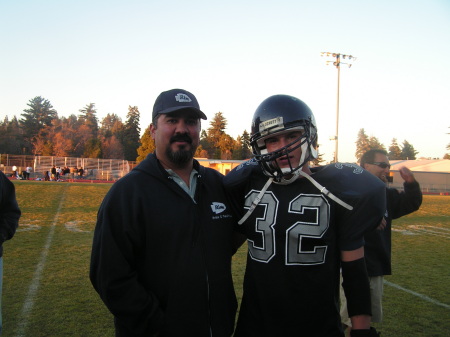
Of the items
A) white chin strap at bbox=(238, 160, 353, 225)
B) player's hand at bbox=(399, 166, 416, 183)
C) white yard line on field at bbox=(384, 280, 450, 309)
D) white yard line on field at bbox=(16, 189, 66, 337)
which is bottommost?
white yard line on field at bbox=(16, 189, 66, 337)

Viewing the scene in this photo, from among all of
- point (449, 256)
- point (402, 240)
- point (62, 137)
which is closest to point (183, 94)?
point (449, 256)

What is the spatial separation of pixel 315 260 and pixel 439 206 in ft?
70.0

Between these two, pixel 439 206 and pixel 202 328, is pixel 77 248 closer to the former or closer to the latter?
pixel 202 328

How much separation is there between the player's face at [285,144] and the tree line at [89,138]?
167ft

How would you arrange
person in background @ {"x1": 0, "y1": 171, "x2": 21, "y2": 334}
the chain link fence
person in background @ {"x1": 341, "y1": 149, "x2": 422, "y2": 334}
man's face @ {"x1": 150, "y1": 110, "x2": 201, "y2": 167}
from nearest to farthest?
man's face @ {"x1": 150, "y1": 110, "x2": 201, "y2": 167}, person in background @ {"x1": 0, "y1": 171, "x2": 21, "y2": 334}, person in background @ {"x1": 341, "y1": 149, "x2": 422, "y2": 334}, the chain link fence

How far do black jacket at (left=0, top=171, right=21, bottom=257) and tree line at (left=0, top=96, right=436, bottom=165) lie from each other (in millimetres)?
49067

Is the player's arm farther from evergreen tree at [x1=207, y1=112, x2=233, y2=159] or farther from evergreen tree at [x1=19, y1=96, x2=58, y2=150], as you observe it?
evergreen tree at [x1=19, y1=96, x2=58, y2=150]

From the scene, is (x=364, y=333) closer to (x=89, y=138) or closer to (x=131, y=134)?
(x=89, y=138)

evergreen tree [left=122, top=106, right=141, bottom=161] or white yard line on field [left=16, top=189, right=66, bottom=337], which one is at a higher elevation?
evergreen tree [left=122, top=106, right=141, bottom=161]

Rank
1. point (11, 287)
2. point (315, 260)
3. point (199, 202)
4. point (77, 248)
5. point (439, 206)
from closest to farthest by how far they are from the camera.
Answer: point (315, 260) < point (199, 202) < point (11, 287) < point (77, 248) < point (439, 206)

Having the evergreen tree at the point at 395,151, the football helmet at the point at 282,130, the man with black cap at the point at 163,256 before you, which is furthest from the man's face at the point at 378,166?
the evergreen tree at the point at 395,151

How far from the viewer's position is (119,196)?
7.30 feet

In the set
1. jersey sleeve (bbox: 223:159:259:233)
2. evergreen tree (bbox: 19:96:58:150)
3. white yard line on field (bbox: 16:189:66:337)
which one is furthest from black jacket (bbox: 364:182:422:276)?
evergreen tree (bbox: 19:96:58:150)

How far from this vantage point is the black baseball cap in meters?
2.51
